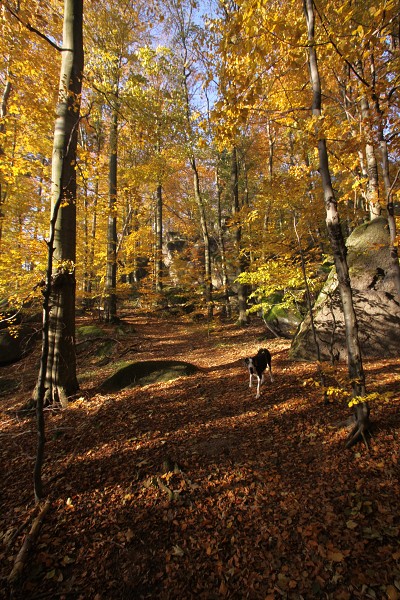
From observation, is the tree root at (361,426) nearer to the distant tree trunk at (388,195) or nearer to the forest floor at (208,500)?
the forest floor at (208,500)

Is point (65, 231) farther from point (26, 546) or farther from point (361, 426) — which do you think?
point (361, 426)

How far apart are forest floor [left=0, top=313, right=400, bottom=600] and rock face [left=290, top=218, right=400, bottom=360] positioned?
135cm

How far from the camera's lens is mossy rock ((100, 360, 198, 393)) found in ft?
23.6

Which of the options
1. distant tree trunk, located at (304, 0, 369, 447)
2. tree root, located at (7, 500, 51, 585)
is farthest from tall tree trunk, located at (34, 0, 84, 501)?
distant tree trunk, located at (304, 0, 369, 447)

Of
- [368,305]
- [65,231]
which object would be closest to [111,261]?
[65,231]

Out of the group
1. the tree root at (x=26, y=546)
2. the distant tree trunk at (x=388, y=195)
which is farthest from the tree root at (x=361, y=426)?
the tree root at (x=26, y=546)

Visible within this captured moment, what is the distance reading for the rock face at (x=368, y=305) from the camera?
730 centimetres

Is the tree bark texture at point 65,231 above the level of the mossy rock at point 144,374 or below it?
above

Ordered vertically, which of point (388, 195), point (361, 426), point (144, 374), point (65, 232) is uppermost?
point (65, 232)

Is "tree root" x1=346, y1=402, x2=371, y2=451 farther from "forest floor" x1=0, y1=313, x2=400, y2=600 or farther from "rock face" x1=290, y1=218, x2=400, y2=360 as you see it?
"rock face" x1=290, y1=218, x2=400, y2=360

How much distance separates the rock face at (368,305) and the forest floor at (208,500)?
1352 mm

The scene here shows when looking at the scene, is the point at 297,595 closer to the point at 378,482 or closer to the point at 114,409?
the point at 378,482

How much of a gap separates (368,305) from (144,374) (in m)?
6.69

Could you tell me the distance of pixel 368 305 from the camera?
7.56 metres
